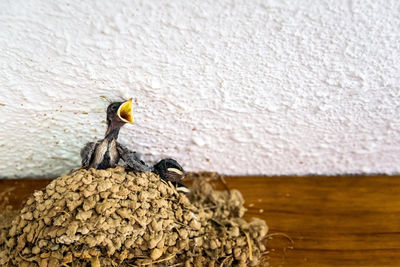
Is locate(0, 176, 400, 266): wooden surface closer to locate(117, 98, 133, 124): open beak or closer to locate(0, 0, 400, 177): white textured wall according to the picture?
locate(0, 0, 400, 177): white textured wall

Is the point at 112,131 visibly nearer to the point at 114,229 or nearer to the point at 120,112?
the point at 120,112

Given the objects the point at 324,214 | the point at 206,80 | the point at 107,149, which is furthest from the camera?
the point at 324,214

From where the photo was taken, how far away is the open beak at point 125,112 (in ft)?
4.19

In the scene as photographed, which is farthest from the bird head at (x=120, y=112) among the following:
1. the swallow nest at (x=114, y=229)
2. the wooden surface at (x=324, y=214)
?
the wooden surface at (x=324, y=214)

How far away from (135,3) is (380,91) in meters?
0.74

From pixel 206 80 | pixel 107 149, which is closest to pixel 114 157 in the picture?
pixel 107 149

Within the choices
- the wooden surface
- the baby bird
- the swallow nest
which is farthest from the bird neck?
the wooden surface

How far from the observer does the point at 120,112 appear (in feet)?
4.19

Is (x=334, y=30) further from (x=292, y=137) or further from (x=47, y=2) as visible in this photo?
(x=47, y=2)

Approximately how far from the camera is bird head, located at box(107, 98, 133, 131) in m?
1.28

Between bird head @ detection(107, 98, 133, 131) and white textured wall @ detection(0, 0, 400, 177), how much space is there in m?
0.03

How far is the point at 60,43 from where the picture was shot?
1.11m

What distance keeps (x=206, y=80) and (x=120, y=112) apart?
25 centimetres

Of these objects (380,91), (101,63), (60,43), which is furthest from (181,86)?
(380,91)
